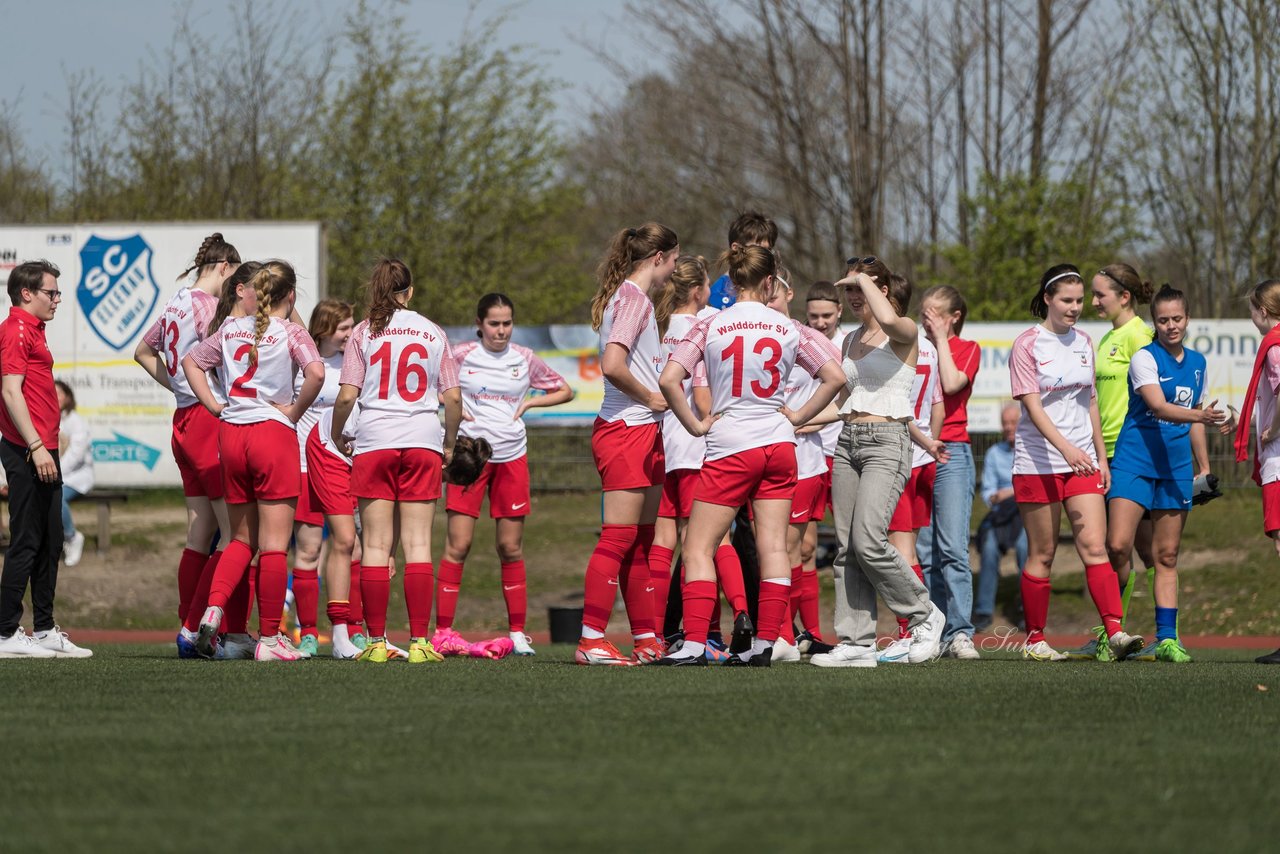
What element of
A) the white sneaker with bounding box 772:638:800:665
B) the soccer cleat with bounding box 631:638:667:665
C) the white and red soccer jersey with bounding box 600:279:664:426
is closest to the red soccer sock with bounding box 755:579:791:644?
the soccer cleat with bounding box 631:638:667:665

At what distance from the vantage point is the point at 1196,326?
18844mm

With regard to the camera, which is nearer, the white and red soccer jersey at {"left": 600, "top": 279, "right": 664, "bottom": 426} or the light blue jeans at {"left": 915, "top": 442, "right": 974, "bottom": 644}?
the white and red soccer jersey at {"left": 600, "top": 279, "right": 664, "bottom": 426}

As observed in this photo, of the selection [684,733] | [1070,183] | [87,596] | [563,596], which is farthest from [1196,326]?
[684,733]

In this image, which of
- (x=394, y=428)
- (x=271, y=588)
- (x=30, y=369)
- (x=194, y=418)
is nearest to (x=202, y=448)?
(x=194, y=418)

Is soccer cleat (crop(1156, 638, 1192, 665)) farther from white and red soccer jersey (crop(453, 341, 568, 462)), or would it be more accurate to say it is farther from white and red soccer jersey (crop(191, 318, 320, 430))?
white and red soccer jersey (crop(191, 318, 320, 430))

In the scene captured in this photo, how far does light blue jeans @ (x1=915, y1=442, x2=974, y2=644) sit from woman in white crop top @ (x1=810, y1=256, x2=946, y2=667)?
4.19 ft

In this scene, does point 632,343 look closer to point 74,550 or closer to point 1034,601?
point 1034,601

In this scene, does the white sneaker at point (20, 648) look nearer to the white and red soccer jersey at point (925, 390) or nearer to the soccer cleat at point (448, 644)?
the soccer cleat at point (448, 644)

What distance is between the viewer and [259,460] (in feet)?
27.3

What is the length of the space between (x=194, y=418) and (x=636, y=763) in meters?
4.93

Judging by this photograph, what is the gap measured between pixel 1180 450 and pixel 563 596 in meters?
9.37

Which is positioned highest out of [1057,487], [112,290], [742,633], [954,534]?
[112,290]

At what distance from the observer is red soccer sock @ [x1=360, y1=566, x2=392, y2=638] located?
8273 mm

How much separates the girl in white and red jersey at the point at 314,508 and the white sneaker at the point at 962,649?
11.2 feet
